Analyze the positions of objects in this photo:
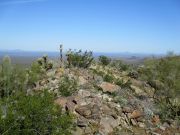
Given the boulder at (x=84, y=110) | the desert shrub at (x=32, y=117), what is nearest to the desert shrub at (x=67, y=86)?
the boulder at (x=84, y=110)

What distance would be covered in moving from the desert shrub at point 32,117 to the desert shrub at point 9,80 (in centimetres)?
690

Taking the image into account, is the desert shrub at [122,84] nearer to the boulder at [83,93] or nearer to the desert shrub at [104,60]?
the boulder at [83,93]

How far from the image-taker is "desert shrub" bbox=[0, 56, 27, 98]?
1680 centimetres

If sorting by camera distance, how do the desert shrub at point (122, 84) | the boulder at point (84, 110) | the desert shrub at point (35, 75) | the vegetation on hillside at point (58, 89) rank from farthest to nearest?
the desert shrub at point (122, 84) → the desert shrub at point (35, 75) → the boulder at point (84, 110) → the vegetation on hillside at point (58, 89)

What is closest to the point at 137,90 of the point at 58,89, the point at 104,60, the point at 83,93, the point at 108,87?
the point at 108,87

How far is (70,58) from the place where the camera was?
752 inches

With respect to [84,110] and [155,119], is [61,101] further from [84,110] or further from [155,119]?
[155,119]

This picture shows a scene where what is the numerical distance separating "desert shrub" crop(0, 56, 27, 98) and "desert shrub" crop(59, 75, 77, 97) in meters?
2.79

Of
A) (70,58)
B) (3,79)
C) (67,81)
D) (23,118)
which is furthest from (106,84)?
(23,118)

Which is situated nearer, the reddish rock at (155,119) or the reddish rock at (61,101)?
the reddish rock at (61,101)

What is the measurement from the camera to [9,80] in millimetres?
17531

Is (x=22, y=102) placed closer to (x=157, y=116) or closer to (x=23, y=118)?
(x=23, y=118)

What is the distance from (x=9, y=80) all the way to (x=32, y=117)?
881cm

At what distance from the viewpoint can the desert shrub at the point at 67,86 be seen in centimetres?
1397
